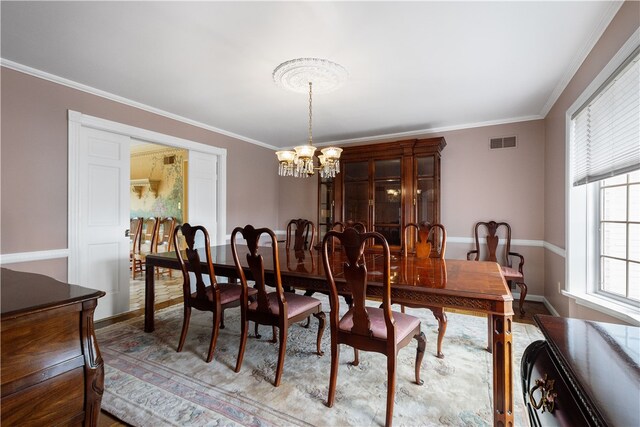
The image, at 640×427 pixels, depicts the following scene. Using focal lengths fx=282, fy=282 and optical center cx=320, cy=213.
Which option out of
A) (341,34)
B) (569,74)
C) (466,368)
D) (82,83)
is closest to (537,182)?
(569,74)

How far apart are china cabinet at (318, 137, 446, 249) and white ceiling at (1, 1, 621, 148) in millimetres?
689

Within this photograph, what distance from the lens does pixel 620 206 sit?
2.01m

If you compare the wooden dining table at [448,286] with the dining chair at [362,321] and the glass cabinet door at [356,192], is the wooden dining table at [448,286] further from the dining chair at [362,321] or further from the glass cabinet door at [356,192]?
the glass cabinet door at [356,192]

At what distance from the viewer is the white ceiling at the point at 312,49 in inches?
68.1

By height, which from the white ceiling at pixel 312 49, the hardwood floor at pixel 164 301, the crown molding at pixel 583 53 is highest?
the white ceiling at pixel 312 49

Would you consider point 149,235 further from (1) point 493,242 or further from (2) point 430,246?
(1) point 493,242

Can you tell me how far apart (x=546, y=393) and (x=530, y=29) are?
7.21ft

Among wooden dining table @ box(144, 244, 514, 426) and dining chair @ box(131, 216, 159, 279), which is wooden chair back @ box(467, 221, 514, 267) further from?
dining chair @ box(131, 216, 159, 279)

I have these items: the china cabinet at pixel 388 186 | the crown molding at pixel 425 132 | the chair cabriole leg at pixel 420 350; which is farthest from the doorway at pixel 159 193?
the chair cabriole leg at pixel 420 350

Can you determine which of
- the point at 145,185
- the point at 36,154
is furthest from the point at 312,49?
the point at 145,185

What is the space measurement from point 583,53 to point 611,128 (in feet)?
2.35

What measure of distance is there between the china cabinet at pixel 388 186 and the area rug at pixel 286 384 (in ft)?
5.70

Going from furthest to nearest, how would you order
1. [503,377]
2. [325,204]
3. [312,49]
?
[325,204] → [312,49] → [503,377]

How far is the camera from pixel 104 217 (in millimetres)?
3016
